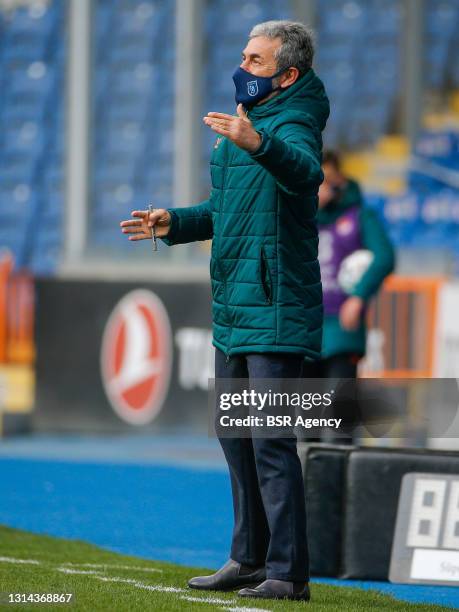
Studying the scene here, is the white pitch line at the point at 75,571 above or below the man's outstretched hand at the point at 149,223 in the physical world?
below

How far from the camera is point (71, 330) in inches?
500

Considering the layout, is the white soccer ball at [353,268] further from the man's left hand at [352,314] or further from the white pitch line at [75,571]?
the white pitch line at [75,571]

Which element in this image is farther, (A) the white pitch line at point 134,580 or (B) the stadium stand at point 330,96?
(B) the stadium stand at point 330,96

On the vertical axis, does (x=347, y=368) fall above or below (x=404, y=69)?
below

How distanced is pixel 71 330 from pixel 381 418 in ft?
24.1

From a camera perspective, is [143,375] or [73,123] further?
[73,123]

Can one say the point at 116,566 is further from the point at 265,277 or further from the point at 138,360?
the point at 138,360

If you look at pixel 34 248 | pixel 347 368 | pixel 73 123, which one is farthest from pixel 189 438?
pixel 34 248

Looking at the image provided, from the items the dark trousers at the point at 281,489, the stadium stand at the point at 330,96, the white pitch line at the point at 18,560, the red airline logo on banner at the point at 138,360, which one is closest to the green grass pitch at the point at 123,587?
the white pitch line at the point at 18,560

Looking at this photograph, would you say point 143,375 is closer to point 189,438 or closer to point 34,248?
point 189,438

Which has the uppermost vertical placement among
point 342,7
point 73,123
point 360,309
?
point 342,7

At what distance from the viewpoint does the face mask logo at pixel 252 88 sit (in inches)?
197

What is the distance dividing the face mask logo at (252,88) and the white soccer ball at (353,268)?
3010 millimetres

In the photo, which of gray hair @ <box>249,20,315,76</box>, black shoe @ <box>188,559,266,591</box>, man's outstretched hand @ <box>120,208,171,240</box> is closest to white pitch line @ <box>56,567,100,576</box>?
black shoe @ <box>188,559,266,591</box>
